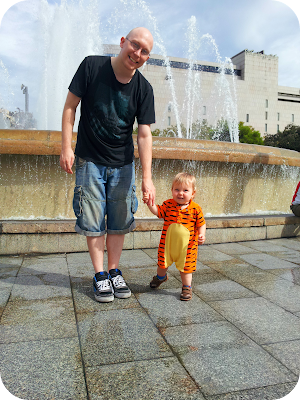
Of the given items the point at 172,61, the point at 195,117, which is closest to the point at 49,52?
the point at 195,117

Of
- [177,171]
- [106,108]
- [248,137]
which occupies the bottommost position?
[177,171]

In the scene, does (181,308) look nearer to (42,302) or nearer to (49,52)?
(42,302)

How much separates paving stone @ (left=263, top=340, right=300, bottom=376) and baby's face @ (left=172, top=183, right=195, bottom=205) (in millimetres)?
1184

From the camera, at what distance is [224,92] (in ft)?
234

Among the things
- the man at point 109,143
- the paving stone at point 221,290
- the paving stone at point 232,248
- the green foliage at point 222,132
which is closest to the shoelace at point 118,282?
the man at point 109,143

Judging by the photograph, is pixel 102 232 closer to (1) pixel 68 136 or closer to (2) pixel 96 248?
(2) pixel 96 248

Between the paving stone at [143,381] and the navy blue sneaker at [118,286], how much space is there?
37.4 inches

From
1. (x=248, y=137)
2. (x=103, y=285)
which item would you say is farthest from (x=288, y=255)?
(x=248, y=137)

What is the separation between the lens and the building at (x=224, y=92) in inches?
2457

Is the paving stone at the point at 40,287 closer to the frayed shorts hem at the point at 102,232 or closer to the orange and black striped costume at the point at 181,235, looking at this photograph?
the frayed shorts hem at the point at 102,232

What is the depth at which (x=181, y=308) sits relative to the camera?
252 centimetres

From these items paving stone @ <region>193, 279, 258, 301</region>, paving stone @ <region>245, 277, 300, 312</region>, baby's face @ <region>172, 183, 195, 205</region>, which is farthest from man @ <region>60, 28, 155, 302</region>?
paving stone @ <region>245, 277, 300, 312</region>

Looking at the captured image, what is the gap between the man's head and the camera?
2.38 m

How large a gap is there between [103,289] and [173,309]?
0.55 metres
